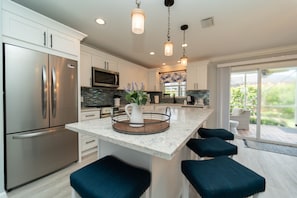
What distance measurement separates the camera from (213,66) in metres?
4.10

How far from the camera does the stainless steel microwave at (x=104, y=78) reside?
2.99 metres

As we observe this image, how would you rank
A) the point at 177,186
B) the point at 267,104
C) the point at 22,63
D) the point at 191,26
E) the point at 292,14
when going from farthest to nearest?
the point at 267,104 < the point at 191,26 < the point at 292,14 < the point at 22,63 < the point at 177,186

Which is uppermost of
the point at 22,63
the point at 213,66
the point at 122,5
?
the point at 122,5

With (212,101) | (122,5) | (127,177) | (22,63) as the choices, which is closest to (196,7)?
(122,5)

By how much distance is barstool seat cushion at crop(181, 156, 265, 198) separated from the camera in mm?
732

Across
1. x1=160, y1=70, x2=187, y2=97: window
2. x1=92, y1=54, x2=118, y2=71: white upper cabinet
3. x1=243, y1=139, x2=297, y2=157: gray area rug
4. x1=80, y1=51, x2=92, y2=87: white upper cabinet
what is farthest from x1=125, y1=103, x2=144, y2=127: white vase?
x1=160, y1=70, x2=187, y2=97: window

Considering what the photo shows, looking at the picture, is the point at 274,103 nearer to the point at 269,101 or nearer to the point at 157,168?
the point at 269,101

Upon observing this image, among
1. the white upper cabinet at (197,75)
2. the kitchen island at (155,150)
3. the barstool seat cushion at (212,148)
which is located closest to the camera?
the kitchen island at (155,150)

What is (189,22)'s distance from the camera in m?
2.13

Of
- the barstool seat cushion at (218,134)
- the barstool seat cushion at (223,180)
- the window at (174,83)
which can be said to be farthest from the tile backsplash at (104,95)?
the barstool seat cushion at (223,180)

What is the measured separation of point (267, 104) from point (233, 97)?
81 centimetres

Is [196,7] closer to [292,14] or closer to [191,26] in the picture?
[191,26]

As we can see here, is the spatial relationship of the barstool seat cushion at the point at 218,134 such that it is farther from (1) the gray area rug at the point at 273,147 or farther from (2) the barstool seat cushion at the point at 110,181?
(1) the gray area rug at the point at 273,147

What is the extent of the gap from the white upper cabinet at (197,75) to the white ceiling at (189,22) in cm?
79
